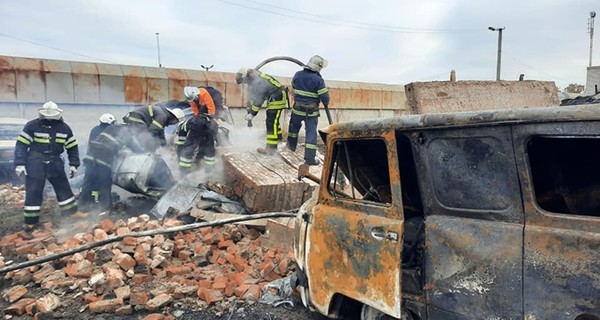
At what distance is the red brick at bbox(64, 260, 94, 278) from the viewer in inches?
181

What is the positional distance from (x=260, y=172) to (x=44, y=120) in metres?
3.41

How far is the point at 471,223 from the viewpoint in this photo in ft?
7.41

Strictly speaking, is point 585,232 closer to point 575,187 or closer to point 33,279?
point 575,187

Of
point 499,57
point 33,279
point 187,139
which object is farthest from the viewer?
point 499,57

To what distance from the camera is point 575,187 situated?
2453 mm

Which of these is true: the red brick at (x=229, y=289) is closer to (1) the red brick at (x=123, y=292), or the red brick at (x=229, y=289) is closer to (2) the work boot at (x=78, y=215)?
(1) the red brick at (x=123, y=292)

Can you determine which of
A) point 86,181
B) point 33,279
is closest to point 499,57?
point 86,181

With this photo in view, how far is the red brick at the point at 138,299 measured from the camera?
401 centimetres

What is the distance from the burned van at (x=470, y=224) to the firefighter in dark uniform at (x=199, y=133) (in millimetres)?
4494

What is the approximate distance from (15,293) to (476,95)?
4.97 metres

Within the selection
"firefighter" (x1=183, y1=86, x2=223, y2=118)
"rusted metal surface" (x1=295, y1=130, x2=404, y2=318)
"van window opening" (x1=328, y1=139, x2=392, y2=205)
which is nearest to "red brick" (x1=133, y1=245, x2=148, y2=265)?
"rusted metal surface" (x1=295, y1=130, x2=404, y2=318)

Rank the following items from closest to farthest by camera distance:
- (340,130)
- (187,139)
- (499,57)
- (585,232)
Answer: (585,232), (340,130), (187,139), (499,57)

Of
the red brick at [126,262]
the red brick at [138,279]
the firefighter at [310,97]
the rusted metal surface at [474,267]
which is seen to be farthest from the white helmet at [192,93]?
the rusted metal surface at [474,267]

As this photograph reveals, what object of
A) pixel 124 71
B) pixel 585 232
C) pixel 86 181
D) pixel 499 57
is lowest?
pixel 86 181
